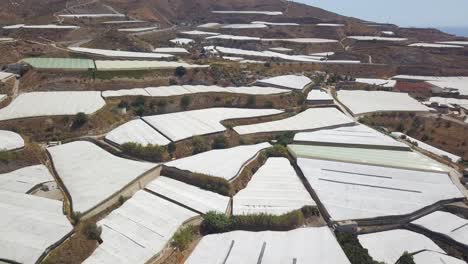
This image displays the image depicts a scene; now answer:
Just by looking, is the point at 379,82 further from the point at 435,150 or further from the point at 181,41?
the point at 181,41

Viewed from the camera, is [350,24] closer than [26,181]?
No

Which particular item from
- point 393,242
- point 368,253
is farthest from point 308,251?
point 393,242

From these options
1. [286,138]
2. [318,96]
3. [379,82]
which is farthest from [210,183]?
[379,82]

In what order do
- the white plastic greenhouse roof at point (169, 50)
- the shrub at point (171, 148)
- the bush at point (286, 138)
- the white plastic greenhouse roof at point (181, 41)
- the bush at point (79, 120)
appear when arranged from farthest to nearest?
the white plastic greenhouse roof at point (181, 41) < the white plastic greenhouse roof at point (169, 50) < the bush at point (286, 138) < the bush at point (79, 120) < the shrub at point (171, 148)

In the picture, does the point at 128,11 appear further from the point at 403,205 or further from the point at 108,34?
the point at 403,205

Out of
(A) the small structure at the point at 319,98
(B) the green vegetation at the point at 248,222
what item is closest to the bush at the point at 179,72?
(A) the small structure at the point at 319,98

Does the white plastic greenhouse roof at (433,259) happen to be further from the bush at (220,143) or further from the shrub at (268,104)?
the shrub at (268,104)

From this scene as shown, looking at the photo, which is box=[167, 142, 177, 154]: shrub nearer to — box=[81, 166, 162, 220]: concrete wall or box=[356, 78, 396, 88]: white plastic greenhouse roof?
box=[81, 166, 162, 220]: concrete wall
